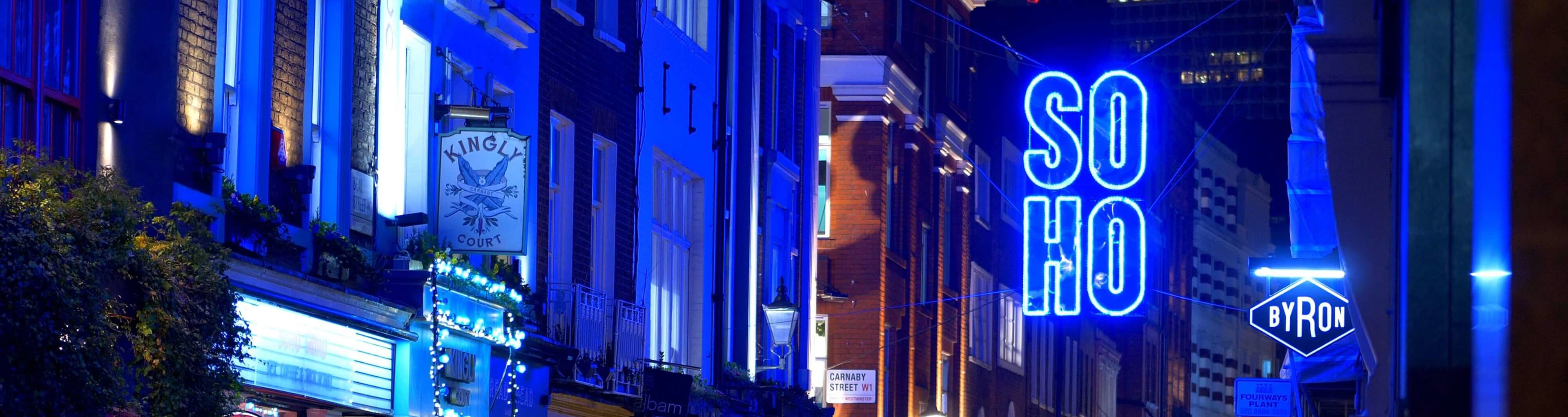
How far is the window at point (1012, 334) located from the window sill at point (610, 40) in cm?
2551

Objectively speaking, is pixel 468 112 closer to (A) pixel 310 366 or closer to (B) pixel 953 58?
(A) pixel 310 366

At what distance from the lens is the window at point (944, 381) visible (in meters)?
40.6

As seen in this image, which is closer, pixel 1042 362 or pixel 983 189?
pixel 983 189

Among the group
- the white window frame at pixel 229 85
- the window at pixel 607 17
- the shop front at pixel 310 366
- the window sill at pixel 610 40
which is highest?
the window at pixel 607 17

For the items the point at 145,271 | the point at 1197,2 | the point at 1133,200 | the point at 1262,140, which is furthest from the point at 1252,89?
the point at 145,271

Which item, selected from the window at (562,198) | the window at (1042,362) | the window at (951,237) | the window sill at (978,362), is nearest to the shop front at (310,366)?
the window at (562,198)

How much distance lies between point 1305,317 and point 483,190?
23.4ft

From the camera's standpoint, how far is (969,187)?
143 ft

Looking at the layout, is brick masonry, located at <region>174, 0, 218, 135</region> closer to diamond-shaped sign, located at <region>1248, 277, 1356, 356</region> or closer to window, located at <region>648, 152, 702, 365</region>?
diamond-shaped sign, located at <region>1248, 277, 1356, 356</region>

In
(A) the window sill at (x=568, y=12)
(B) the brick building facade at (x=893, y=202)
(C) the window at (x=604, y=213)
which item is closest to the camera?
(A) the window sill at (x=568, y=12)

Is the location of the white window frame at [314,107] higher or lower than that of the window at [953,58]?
lower

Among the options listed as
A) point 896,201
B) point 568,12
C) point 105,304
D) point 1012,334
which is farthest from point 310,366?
point 1012,334

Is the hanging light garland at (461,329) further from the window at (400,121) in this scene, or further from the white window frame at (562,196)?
the white window frame at (562,196)

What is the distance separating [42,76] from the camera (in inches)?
421
